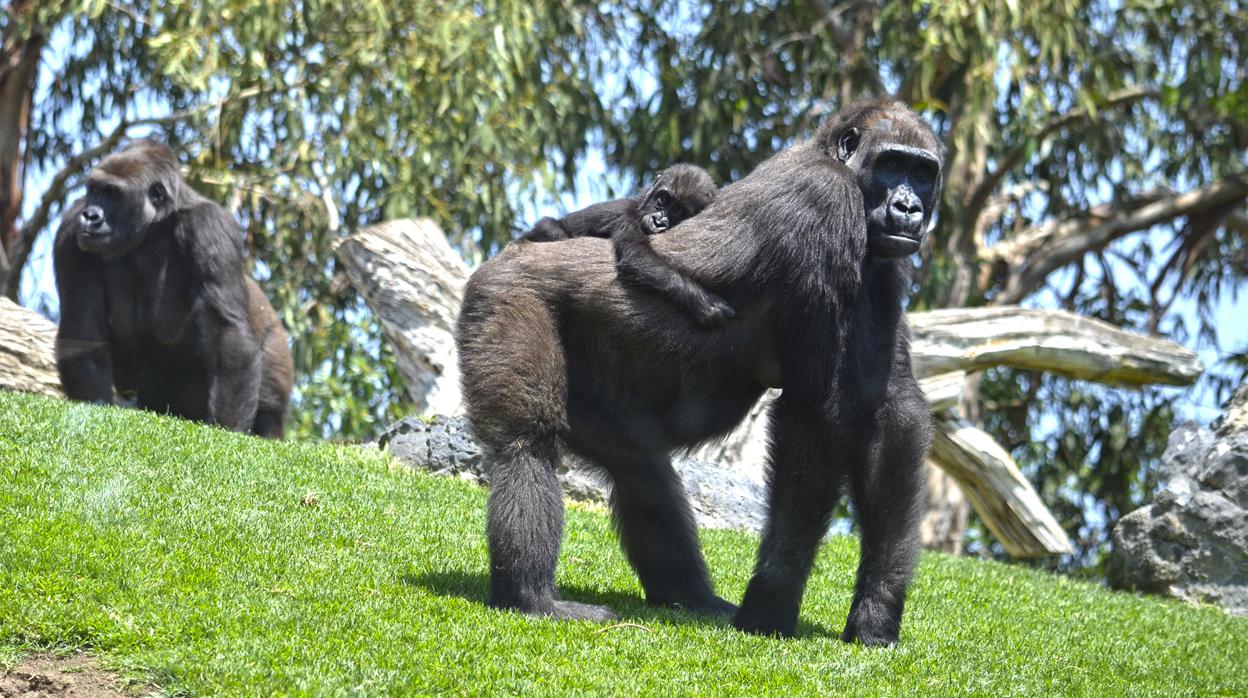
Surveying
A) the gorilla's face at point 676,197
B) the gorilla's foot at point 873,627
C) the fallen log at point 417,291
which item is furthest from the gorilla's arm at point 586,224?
the fallen log at point 417,291

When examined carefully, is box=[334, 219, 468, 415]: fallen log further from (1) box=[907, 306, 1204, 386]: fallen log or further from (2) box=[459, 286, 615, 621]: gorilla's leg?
(2) box=[459, 286, 615, 621]: gorilla's leg

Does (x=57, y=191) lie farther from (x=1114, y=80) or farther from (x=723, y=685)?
(x=723, y=685)

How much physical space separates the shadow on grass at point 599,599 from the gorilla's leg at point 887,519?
1.08ft

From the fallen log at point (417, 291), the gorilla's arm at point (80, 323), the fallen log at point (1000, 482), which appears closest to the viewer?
the gorilla's arm at point (80, 323)

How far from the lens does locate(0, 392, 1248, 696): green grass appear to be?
532cm

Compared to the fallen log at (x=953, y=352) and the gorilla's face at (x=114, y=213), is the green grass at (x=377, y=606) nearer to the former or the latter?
the gorilla's face at (x=114, y=213)

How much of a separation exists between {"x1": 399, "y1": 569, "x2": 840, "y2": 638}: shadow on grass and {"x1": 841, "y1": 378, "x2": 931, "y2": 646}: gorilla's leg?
329mm

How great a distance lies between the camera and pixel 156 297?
11133 millimetres

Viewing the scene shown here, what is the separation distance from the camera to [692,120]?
18328 millimetres

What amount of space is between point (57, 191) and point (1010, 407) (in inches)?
549

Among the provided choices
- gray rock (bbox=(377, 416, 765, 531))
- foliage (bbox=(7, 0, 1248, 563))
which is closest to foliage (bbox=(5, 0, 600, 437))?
foliage (bbox=(7, 0, 1248, 563))

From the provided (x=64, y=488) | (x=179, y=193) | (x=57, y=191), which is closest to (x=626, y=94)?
(x=57, y=191)

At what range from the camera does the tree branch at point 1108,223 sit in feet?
65.0

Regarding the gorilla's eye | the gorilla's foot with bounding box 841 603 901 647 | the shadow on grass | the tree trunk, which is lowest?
the shadow on grass
